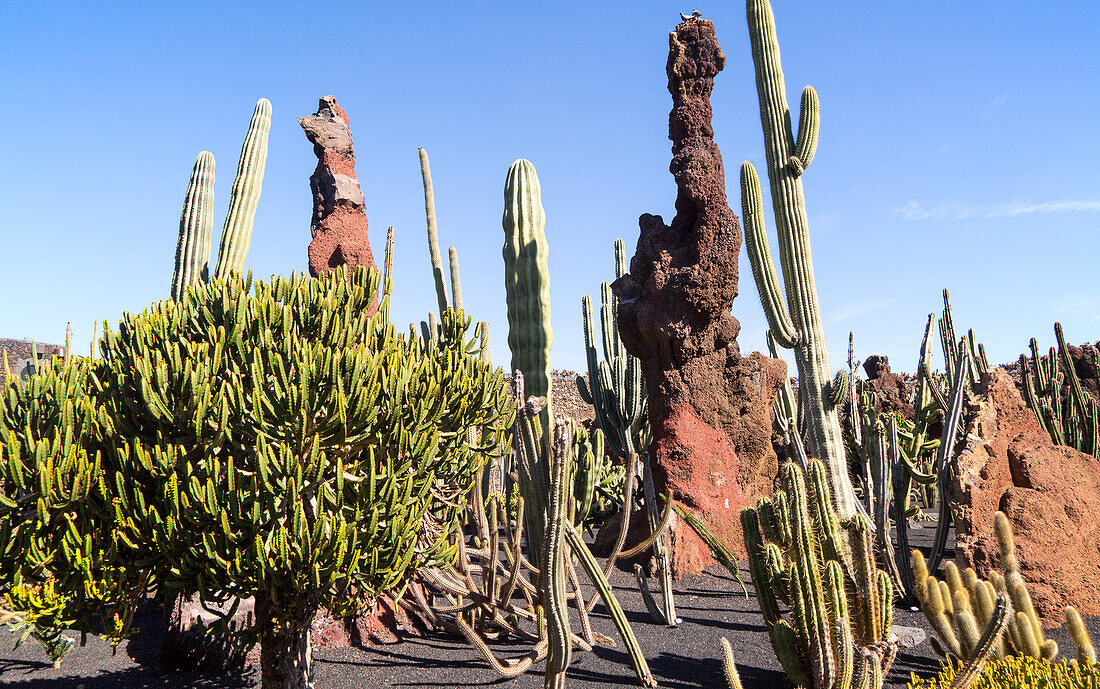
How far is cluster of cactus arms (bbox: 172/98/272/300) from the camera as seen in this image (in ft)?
23.2

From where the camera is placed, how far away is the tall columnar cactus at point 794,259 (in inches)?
270

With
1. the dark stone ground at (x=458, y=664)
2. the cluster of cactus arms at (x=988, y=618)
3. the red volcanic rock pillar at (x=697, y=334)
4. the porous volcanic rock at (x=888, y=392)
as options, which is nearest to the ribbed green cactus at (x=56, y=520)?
the dark stone ground at (x=458, y=664)

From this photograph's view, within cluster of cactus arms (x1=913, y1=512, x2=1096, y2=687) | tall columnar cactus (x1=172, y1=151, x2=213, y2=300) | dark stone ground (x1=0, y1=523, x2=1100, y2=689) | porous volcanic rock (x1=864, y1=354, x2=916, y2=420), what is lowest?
dark stone ground (x1=0, y1=523, x2=1100, y2=689)

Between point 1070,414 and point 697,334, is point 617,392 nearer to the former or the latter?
point 697,334

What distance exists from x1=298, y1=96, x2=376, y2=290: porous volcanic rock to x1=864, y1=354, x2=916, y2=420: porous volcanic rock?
10213mm

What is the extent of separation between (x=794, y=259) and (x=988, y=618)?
363 cm

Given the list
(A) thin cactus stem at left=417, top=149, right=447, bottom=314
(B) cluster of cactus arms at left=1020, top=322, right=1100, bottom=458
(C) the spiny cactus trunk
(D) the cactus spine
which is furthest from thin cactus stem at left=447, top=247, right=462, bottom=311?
(B) cluster of cactus arms at left=1020, top=322, right=1100, bottom=458

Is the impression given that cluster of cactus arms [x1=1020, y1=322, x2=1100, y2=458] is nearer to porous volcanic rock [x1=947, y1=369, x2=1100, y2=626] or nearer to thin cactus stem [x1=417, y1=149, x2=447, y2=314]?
porous volcanic rock [x1=947, y1=369, x2=1100, y2=626]

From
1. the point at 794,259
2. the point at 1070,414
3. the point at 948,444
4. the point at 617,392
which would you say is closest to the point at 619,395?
the point at 617,392

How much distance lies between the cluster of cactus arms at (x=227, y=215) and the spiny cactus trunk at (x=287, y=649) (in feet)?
12.3

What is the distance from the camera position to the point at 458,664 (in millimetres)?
5273

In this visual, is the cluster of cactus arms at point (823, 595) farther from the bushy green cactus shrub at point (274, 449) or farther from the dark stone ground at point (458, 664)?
the bushy green cactus shrub at point (274, 449)

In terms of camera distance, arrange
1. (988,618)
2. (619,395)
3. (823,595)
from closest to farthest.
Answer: (823,595) → (988,618) → (619,395)

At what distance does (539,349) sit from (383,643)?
9.46ft
